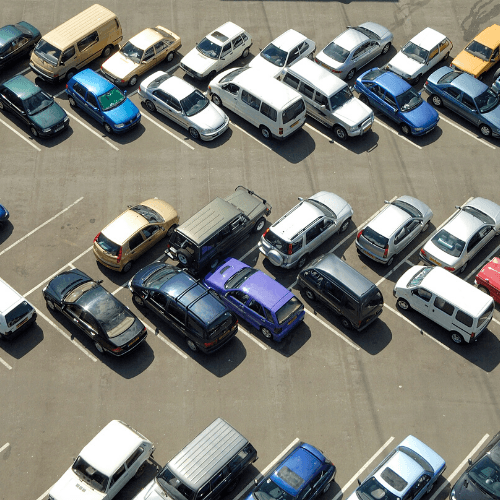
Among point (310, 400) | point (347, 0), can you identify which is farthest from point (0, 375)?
point (347, 0)

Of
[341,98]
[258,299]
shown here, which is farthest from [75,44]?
[258,299]

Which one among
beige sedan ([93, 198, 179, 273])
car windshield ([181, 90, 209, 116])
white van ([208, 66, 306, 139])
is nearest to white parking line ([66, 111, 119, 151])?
car windshield ([181, 90, 209, 116])

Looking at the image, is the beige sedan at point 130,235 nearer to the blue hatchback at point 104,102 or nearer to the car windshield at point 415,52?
the blue hatchback at point 104,102

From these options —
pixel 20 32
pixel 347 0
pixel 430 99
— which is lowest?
pixel 430 99

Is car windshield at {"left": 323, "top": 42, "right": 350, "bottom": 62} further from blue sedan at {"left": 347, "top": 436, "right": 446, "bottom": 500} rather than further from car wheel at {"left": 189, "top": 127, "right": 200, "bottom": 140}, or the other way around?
blue sedan at {"left": 347, "top": 436, "right": 446, "bottom": 500}

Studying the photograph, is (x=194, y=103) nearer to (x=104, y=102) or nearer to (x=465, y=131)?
(x=104, y=102)

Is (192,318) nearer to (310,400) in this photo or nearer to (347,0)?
(310,400)
